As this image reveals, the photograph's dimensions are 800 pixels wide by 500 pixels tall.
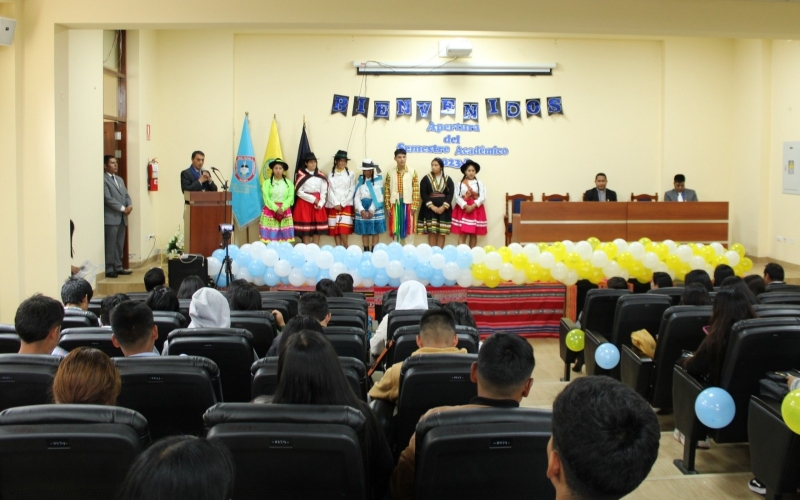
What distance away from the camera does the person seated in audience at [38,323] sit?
3248 millimetres

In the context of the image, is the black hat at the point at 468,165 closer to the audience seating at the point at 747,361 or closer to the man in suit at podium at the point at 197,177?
the man in suit at podium at the point at 197,177

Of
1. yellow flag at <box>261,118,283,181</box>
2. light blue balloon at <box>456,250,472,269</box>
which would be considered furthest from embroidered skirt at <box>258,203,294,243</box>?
light blue balloon at <box>456,250,472,269</box>

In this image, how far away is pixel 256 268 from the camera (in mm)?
7730

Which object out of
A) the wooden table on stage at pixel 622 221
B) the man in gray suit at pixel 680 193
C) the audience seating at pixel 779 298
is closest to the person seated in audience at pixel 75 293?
the audience seating at pixel 779 298

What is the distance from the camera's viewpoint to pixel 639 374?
4438 millimetres

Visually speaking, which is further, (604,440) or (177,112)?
(177,112)

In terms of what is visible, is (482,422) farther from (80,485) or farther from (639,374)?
(639,374)

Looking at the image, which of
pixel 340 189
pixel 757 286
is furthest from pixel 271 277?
pixel 757 286

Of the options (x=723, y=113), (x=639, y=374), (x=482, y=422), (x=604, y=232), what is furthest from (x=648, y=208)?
(x=482, y=422)

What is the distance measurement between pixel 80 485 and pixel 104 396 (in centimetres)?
39

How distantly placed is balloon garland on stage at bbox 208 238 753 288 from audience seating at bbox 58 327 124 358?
13.5 feet

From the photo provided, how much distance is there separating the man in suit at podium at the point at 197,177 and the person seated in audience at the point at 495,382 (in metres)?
7.87

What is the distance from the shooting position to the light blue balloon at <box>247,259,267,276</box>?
25.3ft

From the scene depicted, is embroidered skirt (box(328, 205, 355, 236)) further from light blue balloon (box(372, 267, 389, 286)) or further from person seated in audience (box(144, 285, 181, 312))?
person seated in audience (box(144, 285, 181, 312))
